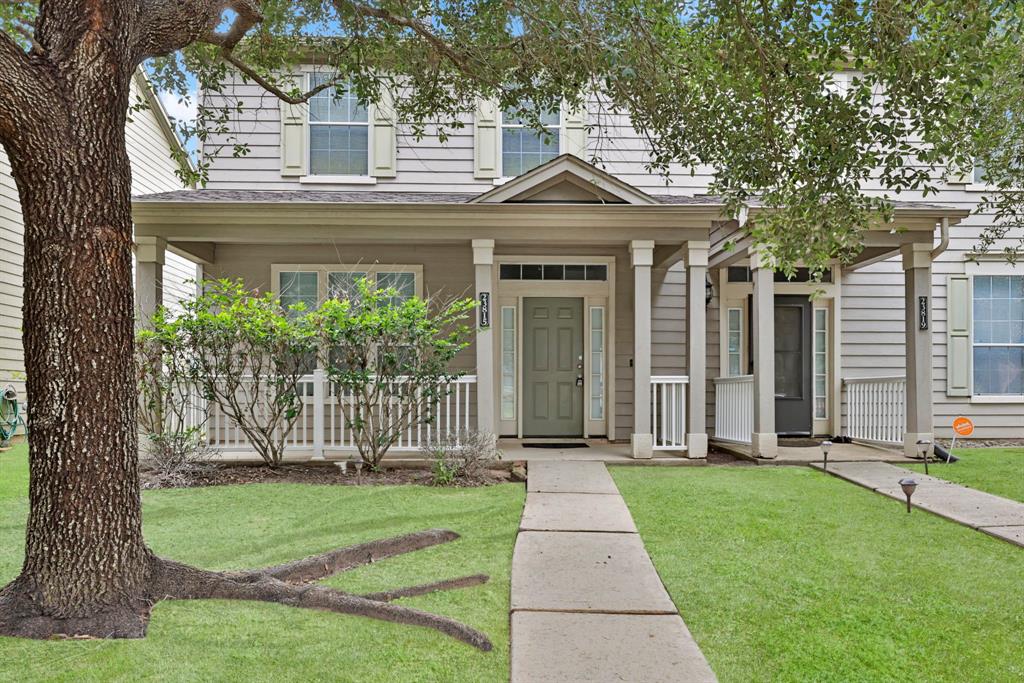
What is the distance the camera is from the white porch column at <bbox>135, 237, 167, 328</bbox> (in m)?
7.60

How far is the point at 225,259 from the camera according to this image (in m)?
9.34

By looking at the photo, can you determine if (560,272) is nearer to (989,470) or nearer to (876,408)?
(876,408)

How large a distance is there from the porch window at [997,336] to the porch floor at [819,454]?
7.55 feet

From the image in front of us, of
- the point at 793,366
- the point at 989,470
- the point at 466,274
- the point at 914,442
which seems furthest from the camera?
the point at 793,366

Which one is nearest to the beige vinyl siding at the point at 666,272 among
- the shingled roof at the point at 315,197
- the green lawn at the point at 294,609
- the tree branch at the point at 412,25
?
the shingled roof at the point at 315,197

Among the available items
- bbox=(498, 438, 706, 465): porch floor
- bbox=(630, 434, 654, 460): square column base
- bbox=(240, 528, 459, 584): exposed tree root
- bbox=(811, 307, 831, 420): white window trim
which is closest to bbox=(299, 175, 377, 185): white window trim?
bbox=(498, 438, 706, 465): porch floor

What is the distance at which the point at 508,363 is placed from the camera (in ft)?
31.8

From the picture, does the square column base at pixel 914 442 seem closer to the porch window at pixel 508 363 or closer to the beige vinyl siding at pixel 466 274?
the beige vinyl siding at pixel 466 274

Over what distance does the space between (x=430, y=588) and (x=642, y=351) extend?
4767 mm

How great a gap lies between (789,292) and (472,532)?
6728 mm

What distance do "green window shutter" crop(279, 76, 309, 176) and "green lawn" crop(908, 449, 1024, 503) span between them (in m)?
8.22

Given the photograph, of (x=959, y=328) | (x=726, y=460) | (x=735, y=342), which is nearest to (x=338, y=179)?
(x=735, y=342)

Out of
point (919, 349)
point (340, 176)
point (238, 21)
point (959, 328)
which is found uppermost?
point (340, 176)

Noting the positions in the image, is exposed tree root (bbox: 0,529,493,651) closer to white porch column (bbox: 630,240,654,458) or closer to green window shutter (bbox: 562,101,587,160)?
white porch column (bbox: 630,240,654,458)
